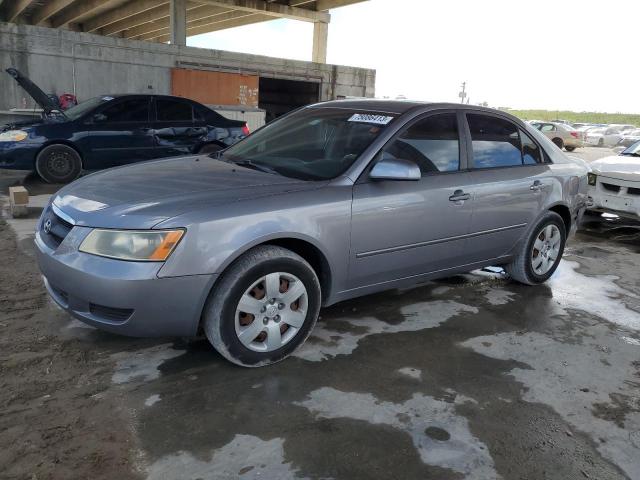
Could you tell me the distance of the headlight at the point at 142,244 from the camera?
8.83 feet

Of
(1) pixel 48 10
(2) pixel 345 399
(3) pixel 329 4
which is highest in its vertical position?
(3) pixel 329 4

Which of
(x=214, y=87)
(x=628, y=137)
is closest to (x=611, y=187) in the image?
(x=214, y=87)

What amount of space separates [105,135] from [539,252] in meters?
6.84

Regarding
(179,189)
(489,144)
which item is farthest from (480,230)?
(179,189)

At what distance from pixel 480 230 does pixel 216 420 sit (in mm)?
2481

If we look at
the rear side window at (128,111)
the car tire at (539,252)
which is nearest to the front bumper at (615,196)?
the car tire at (539,252)

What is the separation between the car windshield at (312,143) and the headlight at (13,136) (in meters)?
5.48

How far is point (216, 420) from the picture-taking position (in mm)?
2609

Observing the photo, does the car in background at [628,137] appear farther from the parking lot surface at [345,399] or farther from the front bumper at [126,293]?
the front bumper at [126,293]

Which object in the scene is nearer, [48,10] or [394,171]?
[394,171]

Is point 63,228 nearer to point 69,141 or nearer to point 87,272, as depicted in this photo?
point 87,272

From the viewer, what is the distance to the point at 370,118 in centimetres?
378

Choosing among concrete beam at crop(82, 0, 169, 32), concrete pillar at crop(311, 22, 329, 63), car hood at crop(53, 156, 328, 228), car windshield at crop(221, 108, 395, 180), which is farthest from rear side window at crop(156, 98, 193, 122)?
concrete beam at crop(82, 0, 169, 32)

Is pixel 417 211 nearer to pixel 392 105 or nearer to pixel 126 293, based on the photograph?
pixel 392 105
